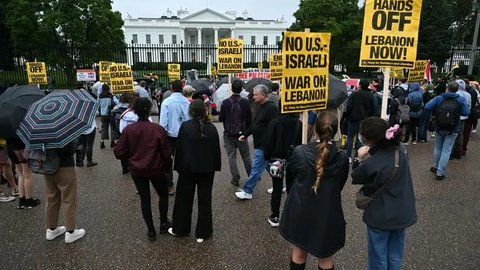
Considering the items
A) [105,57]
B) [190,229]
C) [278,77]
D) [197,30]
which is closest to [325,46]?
[190,229]

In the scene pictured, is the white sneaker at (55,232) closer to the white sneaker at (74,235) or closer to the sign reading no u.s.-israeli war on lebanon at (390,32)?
the white sneaker at (74,235)

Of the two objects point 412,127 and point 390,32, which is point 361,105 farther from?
point 412,127

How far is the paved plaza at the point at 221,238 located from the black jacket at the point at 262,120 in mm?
1053

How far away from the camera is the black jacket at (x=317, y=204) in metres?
2.91

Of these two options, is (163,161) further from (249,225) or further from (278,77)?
(278,77)

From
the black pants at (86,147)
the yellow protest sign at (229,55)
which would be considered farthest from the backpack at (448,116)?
the black pants at (86,147)

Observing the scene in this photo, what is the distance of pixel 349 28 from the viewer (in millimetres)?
45250

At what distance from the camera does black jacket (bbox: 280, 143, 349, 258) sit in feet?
9.53

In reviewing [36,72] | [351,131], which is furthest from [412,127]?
[36,72]

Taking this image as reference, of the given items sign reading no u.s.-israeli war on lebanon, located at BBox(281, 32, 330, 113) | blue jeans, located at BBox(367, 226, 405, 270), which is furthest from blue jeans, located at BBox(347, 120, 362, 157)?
blue jeans, located at BBox(367, 226, 405, 270)

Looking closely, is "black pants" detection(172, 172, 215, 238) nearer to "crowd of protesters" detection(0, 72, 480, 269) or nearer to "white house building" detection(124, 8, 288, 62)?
"crowd of protesters" detection(0, 72, 480, 269)

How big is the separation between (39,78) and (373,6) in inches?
470

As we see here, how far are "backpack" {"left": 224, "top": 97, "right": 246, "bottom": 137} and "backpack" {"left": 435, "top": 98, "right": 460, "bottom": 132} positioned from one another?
3.56 m

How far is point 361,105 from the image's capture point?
7594 millimetres
